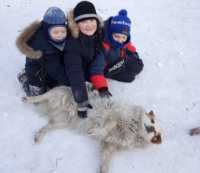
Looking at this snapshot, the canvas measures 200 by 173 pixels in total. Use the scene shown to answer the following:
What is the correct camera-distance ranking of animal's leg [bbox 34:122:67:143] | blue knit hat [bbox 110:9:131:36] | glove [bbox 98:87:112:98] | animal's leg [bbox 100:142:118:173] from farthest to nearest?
1. blue knit hat [bbox 110:9:131:36]
2. glove [bbox 98:87:112:98]
3. animal's leg [bbox 34:122:67:143]
4. animal's leg [bbox 100:142:118:173]

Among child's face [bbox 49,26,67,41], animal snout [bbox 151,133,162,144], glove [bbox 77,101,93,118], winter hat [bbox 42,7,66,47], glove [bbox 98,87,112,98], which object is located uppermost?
winter hat [bbox 42,7,66,47]

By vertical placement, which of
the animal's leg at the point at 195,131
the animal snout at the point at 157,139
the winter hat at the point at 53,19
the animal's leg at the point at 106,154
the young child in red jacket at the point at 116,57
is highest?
the winter hat at the point at 53,19

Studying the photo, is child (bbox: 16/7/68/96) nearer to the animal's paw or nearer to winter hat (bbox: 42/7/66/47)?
winter hat (bbox: 42/7/66/47)

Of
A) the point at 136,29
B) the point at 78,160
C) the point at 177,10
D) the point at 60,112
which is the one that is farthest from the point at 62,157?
the point at 177,10

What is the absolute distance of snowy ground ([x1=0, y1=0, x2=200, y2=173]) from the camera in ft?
11.3

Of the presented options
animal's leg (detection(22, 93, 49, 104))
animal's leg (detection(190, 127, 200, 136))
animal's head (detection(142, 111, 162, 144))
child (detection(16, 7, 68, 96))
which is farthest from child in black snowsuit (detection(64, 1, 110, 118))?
→ animal's leg (detection(190, 127, 200, 136))

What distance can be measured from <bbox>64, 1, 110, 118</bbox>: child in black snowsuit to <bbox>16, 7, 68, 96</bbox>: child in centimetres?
12

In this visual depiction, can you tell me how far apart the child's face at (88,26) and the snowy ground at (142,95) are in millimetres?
869

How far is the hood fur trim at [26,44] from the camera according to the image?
3756 millimetres

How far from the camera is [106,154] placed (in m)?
3.43

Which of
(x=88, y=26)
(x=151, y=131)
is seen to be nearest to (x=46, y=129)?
(x=151, y=131)

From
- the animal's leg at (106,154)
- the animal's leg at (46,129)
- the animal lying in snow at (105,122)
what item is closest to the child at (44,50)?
the animal lying in snow at (105,122)

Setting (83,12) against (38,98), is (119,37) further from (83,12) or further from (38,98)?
(38,98)

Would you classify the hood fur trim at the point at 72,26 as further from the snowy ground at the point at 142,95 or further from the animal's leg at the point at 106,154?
the animal's leg at the point at 106,154
